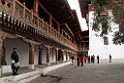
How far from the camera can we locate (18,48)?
15234mm

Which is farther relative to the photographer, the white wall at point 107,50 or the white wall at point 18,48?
the white wall at point 107,50

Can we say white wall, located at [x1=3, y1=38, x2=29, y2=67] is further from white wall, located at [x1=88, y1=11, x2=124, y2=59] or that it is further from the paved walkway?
white wall, located at [x1=88, y1=11, x2=124, y2=59]

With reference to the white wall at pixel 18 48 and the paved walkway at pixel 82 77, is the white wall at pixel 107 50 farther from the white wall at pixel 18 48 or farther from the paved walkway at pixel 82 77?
the white wall at pixel 18 48

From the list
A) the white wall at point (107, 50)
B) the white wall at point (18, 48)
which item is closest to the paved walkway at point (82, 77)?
the white wall at point (18, 48)

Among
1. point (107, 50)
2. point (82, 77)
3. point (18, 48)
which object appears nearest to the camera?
point (82, 77)

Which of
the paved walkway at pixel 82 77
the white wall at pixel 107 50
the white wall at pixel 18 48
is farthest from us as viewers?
the white wall at pixel 107 50

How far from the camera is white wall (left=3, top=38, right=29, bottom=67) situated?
13323mm

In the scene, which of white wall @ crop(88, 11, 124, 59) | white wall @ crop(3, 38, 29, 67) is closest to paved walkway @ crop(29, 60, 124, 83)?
white wall @ crop(3, 38, 29, 67)

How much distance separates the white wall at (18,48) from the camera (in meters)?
13.3

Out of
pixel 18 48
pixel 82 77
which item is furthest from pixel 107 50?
pixel 82 77

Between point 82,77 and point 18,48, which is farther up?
point 18,48

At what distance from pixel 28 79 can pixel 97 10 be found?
579 centimetres

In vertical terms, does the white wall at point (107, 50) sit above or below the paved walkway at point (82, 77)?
above

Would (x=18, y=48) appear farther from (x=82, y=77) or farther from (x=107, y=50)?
(x=107, y=50)
